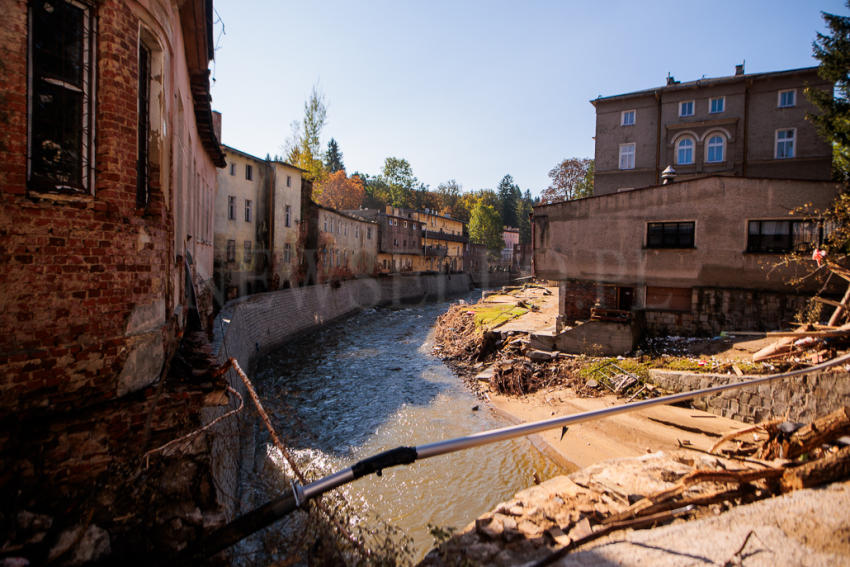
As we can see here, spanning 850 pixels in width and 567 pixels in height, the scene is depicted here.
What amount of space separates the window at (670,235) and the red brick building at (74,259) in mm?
17839

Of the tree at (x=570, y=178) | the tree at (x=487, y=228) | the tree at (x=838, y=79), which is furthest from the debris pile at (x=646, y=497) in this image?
the tree at (x=487, y=228)

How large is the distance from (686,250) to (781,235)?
2.96m

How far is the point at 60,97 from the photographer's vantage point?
3.87 m

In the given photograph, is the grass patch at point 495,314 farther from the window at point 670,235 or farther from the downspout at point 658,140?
the downspout at point 658,140

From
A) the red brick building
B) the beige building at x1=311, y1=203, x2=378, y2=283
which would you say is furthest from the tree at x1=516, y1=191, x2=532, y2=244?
the red brick building

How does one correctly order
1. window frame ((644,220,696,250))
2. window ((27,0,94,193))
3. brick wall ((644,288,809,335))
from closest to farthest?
window ((27,0,94,193)), brick wall ((644,288,809,335)), window frame ((644,220,696,250))

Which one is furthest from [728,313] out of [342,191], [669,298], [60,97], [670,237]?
[342,191]

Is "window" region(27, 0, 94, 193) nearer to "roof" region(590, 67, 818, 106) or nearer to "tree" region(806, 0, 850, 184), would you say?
"tree" region(806, 0, 850, 184)

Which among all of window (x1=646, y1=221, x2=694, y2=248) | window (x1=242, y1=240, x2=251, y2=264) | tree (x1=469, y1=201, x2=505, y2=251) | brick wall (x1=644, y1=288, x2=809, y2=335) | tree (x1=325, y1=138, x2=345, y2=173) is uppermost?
tree (x1=325, y1=138, x2=345, y2=173)

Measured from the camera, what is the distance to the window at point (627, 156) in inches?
1097

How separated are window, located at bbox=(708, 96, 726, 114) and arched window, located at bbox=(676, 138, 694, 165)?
212 cm

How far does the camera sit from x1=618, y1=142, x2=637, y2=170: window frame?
Answer: 91.4ft

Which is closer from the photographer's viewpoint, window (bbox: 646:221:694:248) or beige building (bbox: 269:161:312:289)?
window (bbox: 646:221:694:248)

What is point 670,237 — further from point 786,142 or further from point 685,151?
point 786,142
